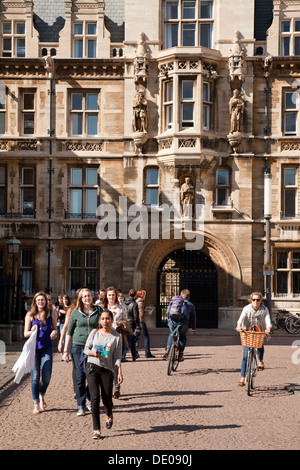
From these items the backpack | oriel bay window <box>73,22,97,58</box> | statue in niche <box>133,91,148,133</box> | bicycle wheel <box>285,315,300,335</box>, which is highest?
oriel bay window <box>73,22,97,58</box>

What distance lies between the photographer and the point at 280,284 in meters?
29.5

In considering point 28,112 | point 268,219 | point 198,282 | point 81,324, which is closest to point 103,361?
Result: point 81,324

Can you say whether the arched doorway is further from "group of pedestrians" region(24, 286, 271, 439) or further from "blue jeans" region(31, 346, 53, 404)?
"blue jeans" region(31, 346, 53, 404)

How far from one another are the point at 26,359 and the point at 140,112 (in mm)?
19061

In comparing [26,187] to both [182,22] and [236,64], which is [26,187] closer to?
[182,22]

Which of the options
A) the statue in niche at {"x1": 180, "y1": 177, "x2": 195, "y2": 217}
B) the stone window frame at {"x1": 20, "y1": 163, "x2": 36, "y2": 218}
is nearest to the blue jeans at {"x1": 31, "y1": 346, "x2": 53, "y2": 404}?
the statue in niche at {"x1": 180, "y1": 177, "x2": 195, "y2": 217}

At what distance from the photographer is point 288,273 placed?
1161 inches

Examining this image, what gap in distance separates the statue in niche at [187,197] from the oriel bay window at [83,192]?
11.5ft

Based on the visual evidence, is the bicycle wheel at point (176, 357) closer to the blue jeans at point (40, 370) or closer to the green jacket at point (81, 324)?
the blue jeans at point (40, 370)

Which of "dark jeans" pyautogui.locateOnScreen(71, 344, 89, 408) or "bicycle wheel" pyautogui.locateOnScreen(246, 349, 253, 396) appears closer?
"dark jeans" pyautogui.locateOnScreen(71, 344, 89, 408)

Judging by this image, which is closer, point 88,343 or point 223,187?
point 88,343

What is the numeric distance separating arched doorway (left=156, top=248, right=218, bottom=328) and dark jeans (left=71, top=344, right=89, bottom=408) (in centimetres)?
1882

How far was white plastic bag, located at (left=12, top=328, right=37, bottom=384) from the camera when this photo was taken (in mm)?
10820
